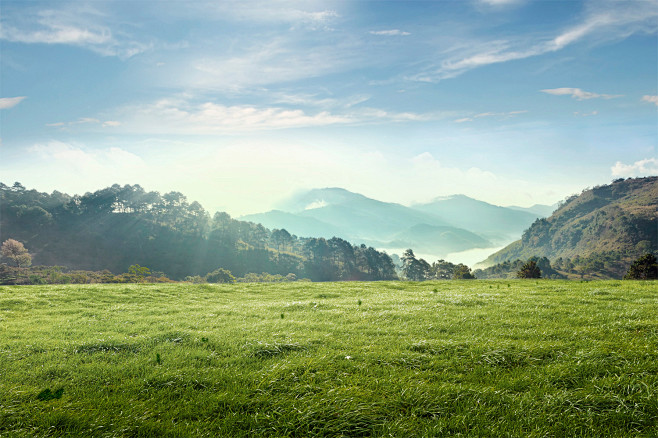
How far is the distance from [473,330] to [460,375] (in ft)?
13.4

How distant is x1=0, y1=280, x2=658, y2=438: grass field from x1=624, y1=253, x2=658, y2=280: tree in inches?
2542

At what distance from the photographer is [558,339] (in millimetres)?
10336

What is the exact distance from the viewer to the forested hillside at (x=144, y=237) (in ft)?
514

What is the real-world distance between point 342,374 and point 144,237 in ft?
603

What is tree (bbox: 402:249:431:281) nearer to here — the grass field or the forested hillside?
the forested hillside

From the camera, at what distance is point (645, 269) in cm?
6088

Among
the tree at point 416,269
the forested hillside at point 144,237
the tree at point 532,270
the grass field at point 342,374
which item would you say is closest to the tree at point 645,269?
the tree at point 532,270

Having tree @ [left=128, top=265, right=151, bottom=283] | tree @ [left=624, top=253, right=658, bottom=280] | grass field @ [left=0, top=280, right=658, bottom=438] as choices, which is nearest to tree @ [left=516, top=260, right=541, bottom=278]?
tree @ [left=624, top=253, right=658, bottom=280]

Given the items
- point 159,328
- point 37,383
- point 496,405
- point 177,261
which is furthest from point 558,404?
point 177,261

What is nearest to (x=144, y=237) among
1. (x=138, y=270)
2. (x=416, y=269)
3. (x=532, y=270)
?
(x=138, y=270)

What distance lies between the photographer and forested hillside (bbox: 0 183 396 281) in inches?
6171

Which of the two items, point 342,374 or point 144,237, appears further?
point 144,237

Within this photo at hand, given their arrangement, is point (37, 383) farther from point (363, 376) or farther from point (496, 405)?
point (496, 405)

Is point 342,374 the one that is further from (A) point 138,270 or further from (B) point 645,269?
(B) point 645,269
